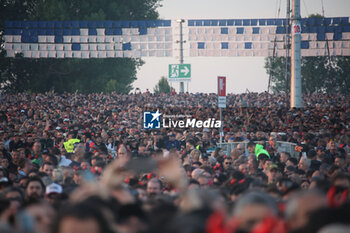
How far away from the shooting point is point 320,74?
74750 mm

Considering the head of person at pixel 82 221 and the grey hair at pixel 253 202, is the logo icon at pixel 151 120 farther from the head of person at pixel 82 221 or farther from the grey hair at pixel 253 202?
the head of person at pixel 82 221

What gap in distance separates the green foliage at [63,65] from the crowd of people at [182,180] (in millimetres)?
33892

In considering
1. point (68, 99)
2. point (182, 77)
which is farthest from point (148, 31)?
point (68, 99)

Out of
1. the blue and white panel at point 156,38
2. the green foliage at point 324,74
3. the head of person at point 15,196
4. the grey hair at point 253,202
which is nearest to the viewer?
the grey hair at point 253,202

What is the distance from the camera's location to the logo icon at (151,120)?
19281 millimetres

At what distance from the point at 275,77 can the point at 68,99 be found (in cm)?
5436

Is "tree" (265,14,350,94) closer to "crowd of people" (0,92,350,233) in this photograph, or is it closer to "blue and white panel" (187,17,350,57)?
"blue and white panel" (187,17,350,57)

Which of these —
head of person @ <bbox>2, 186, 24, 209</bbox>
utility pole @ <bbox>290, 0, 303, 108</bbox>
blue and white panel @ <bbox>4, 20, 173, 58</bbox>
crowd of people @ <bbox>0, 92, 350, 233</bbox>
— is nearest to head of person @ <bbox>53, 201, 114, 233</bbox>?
crowd of people @ <bbox>0, 92, 350, 233</bbox>

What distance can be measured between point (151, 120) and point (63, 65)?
46693 mm

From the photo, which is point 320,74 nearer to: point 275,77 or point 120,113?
point 275,77

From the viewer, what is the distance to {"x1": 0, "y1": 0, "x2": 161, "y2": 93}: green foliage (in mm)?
63747

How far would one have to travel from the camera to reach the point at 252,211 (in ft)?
14.1

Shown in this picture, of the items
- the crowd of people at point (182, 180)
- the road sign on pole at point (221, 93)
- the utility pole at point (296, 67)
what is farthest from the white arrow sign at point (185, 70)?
the road sign on pole at point (221, 93)

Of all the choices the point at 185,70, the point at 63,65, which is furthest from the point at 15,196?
the point at 63,65
